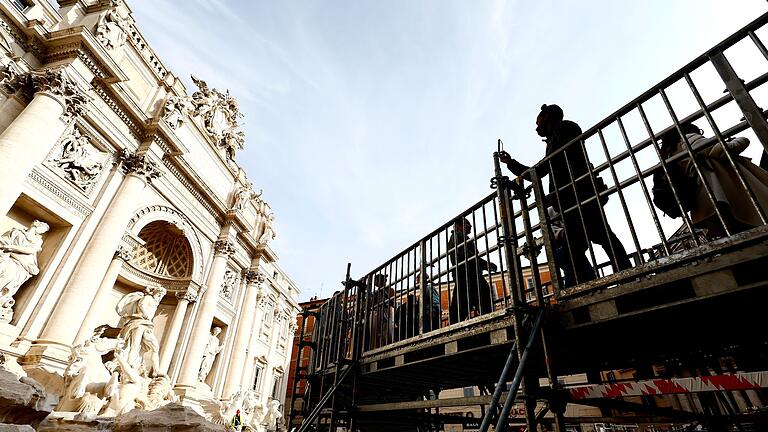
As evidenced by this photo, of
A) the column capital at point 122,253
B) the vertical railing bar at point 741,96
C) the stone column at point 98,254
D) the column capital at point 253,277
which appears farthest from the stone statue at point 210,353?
the vertical railing bar at point 741,96

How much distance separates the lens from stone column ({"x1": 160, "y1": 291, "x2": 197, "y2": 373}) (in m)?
14.8

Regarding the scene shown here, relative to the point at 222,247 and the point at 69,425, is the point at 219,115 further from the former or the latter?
the point at 69,425

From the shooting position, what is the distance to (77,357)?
969 cm

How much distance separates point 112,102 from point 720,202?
54.6 feet

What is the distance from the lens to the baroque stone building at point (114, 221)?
9591 mm

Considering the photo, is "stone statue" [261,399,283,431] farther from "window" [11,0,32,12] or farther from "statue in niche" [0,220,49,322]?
"window" [11,0,32,12]

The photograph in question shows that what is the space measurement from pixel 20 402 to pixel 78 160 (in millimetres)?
11166

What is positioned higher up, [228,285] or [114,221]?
[228,285]

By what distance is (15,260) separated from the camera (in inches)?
370

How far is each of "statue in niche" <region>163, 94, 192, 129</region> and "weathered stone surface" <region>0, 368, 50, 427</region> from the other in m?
14.1

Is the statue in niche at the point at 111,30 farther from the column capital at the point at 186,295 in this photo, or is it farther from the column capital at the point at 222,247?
the column capital at the point at 186,295

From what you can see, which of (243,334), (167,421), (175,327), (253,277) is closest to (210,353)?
Result: (243,334)

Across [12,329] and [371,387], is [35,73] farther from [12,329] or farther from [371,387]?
[371,387]

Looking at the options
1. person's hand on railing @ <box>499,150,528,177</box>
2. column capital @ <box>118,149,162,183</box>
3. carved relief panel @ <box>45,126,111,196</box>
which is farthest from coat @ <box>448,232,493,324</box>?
column capital @ <box>118,149,162,183</box>
